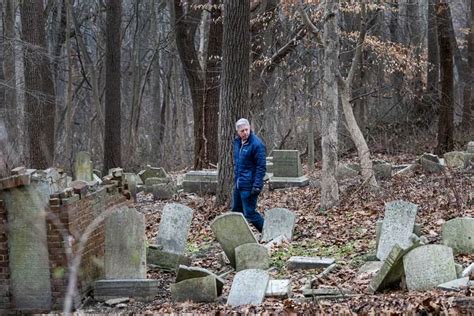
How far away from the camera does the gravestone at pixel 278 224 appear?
11.3 metres

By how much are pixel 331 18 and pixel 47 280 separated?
24.1ft

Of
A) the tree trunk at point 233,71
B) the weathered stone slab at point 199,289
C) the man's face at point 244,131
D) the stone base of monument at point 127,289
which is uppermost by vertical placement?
the tree trunk at point 233,71

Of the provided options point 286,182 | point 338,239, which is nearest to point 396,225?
point 338,239

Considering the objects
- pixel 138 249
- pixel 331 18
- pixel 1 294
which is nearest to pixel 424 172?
pixel 331 18

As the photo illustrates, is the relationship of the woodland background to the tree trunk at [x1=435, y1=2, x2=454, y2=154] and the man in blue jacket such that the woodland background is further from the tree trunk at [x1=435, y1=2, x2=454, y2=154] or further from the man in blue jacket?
the man in blue jacket

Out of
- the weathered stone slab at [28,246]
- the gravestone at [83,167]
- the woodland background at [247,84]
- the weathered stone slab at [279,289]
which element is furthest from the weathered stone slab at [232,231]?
the gravestone at [83,167]

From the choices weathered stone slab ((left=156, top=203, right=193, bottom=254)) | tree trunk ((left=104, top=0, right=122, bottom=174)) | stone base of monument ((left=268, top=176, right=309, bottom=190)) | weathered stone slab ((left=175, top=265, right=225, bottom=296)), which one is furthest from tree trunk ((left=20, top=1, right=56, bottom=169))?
weathered stone slab ((left=175, top=265, right=225, bottom=296))

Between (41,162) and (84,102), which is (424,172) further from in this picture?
(84,102)

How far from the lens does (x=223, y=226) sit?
1001 cm

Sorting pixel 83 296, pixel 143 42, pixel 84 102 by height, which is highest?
pixel 143 42

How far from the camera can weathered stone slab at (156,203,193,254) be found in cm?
1064

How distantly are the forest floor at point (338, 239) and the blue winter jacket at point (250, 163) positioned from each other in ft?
3.48

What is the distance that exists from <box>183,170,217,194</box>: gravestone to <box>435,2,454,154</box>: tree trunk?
23.7 feet

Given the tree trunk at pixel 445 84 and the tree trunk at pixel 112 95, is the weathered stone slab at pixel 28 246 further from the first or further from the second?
the tree trunk at pixel 445 84
